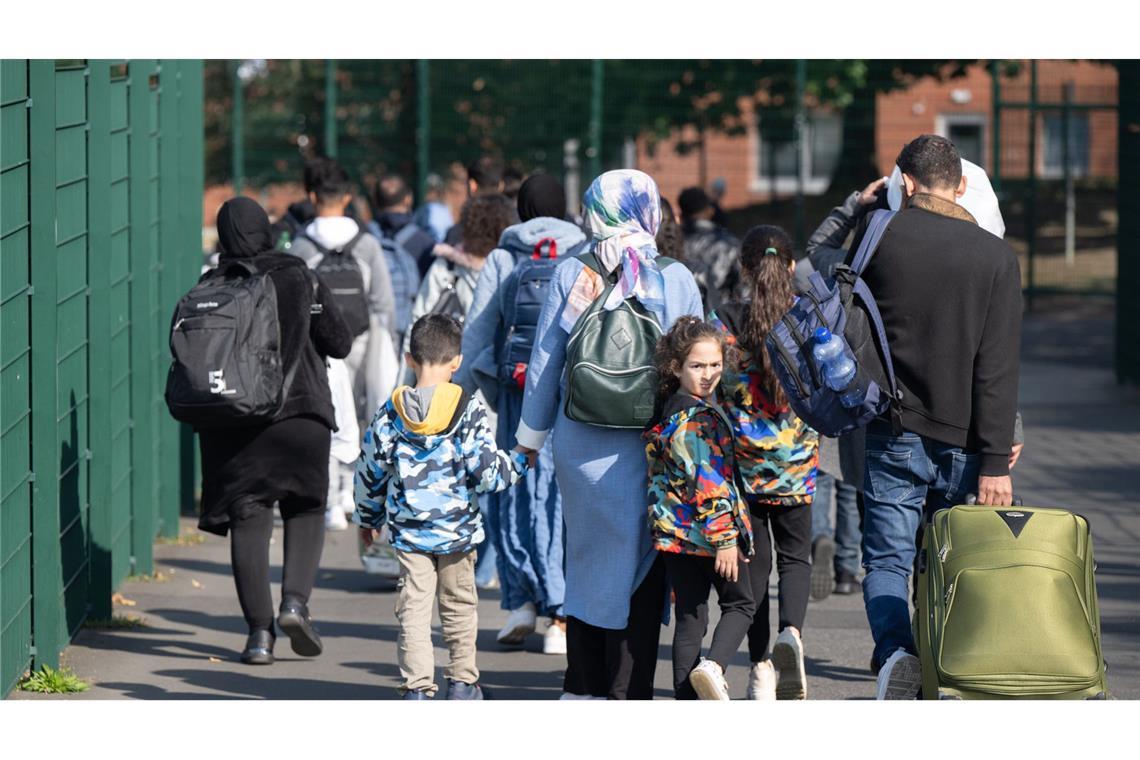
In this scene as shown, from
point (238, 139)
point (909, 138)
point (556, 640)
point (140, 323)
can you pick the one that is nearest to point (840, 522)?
point (556, 640)

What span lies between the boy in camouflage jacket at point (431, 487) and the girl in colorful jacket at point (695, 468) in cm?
64

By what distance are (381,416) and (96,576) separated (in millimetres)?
2161

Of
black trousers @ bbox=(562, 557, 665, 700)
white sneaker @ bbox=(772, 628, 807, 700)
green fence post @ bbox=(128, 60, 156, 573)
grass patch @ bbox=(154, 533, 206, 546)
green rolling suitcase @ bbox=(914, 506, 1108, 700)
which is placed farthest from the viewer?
grass patch @ bbox=(154, 533, 206, 546)

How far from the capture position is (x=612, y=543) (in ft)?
18.7

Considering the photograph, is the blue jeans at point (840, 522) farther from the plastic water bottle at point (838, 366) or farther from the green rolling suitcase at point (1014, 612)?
the green rolling suitcase at point (1014, 612)

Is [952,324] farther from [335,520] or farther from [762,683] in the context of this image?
[335,520]

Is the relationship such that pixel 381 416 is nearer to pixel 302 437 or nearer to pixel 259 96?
pixel 302 437

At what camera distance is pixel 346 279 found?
8.74m

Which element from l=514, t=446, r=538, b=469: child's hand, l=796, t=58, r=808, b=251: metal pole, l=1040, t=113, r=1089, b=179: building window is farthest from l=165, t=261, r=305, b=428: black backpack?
l=1040, t=113, r=1089, b=179: building window

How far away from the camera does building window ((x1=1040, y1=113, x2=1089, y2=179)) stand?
77.2ft

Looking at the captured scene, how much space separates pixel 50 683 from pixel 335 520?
392 centimetres

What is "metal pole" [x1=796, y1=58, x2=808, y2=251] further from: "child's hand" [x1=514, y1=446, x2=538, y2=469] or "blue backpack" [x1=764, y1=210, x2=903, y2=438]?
"blue backpack" [x1=764, y1=210, x2=903, y2=438]

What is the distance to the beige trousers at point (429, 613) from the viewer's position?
6.04 meters

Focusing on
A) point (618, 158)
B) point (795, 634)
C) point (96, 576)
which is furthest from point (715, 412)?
point (618, 158)
